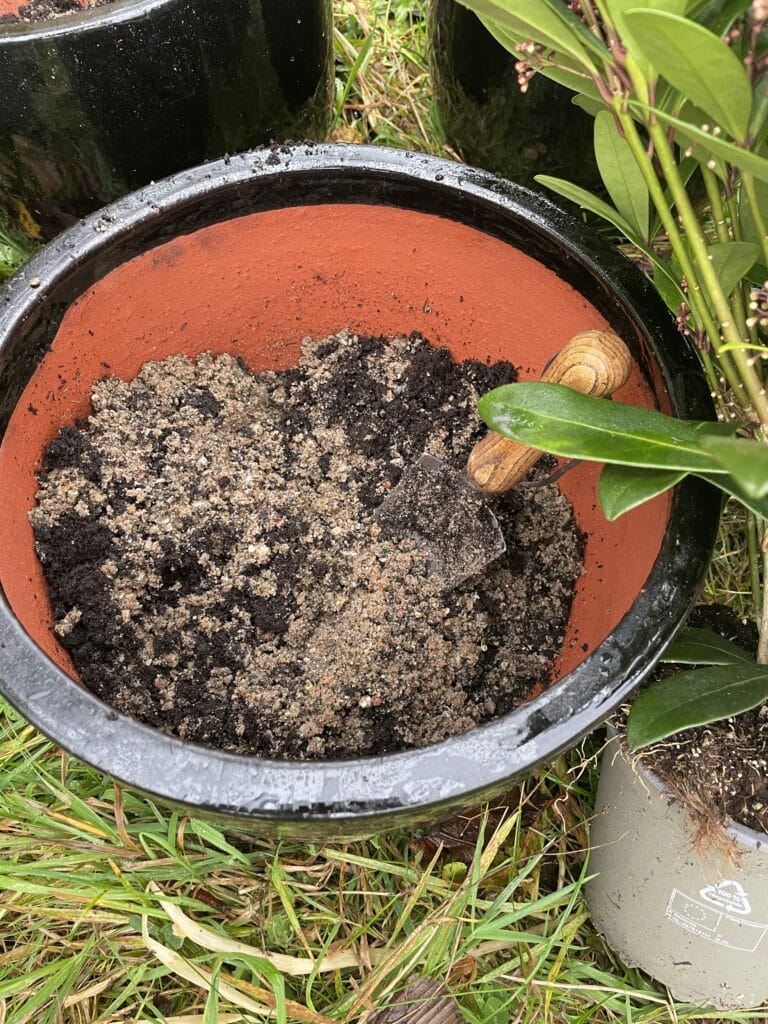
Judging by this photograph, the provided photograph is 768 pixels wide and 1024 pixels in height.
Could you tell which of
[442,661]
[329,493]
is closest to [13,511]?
[329,493]

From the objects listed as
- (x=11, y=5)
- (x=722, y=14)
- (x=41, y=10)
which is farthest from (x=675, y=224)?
(x=11, y=5)

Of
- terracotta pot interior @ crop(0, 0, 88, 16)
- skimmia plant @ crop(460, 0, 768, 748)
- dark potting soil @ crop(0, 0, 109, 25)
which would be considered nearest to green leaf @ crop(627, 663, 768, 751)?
skimmia plant @ crop(460, 0, 768, 748)

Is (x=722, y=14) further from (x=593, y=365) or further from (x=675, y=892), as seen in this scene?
(x=675, y=892)

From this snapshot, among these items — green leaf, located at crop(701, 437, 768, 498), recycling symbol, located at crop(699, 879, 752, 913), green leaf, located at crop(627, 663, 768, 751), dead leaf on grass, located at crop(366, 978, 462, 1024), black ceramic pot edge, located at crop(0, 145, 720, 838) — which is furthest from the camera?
dead leaf on grass, located at crop(366, 978, 462, 1024)

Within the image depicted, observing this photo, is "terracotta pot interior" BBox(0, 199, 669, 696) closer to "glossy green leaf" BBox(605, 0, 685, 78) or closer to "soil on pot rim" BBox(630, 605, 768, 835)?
"soil on pot rim" BBox(630, 605, 768, 835)

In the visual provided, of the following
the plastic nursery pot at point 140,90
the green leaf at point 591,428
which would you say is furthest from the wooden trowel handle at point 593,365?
the plastic nursery pot at point 140,90

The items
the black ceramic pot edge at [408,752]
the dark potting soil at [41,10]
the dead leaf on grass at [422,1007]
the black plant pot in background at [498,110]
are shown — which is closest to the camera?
the black ceramic pot edge at [408,752]

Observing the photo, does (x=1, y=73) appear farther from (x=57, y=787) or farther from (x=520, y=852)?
(x=520, y=852)

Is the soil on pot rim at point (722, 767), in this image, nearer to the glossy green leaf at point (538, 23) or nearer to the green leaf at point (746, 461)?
the green leaf at point (746, 461)
